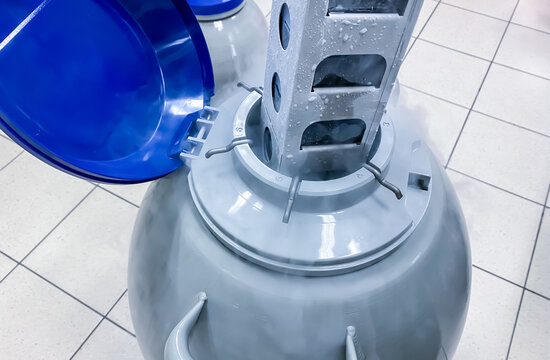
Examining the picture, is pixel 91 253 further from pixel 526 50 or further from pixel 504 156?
pixel 526 50

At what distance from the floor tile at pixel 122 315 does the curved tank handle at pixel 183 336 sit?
799 mm

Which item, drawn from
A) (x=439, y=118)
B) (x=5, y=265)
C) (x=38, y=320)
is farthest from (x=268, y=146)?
(x=439, y=118)

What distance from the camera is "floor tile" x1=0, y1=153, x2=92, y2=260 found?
1426mm

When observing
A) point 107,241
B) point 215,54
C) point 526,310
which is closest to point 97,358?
point 107,241

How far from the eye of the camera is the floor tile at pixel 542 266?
139 cm

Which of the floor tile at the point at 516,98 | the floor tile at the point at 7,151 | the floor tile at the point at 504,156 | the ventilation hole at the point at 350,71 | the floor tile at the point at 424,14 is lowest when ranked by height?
the floor tile at the point at 7,151

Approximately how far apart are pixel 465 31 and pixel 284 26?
192cm

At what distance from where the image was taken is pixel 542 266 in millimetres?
1430

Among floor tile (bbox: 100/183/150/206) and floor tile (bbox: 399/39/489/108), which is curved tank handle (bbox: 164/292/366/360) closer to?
floor tile (bbox: 100/183/150/206)

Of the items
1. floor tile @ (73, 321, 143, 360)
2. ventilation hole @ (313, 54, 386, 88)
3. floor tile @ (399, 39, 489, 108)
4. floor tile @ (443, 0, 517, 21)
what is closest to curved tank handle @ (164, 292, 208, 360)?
ventilation hole @ (313, 54, 386, 88)

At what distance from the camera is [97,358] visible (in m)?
1.22

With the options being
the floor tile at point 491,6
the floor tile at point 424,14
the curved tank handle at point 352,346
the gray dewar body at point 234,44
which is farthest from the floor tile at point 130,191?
the floor tile at point 491,6

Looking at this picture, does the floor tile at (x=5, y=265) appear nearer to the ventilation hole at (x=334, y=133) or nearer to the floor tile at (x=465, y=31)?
the ventilation hole at (x=334, y=133)

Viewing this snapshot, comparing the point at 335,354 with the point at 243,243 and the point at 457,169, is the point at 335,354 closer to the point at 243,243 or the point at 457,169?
the point at 243,243
